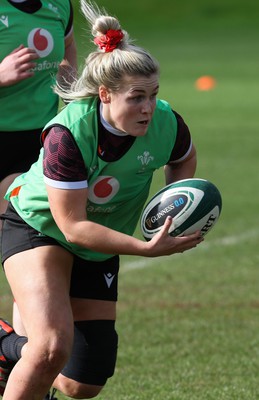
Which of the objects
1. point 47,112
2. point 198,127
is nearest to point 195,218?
point 47,112

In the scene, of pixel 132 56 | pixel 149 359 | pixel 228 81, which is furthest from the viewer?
pixel 228 81

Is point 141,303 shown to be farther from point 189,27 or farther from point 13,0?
point 189,27

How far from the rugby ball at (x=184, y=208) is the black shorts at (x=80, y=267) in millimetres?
445

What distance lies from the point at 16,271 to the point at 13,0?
6.33 feet

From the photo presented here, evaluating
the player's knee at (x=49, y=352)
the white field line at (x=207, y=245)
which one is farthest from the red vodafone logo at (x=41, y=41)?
the white field line at (x=207, y=245)

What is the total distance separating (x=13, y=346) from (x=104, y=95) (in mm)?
1442

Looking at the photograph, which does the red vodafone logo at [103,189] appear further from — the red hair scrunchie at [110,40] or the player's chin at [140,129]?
the red hair scrunchie at [110,40]

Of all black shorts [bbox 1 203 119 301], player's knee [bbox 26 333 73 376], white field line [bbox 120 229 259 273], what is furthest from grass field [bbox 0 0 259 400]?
player's knee [bbox 26 333 73 376]

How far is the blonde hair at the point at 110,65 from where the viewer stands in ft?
16.1

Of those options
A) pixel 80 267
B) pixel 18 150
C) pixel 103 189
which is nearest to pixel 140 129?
pixel 103 189

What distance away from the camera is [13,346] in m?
5.56

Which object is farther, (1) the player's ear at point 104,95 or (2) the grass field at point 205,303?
(2) the grass field at point 205,303

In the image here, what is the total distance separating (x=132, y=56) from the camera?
193 inches

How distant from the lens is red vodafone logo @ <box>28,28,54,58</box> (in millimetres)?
6316
